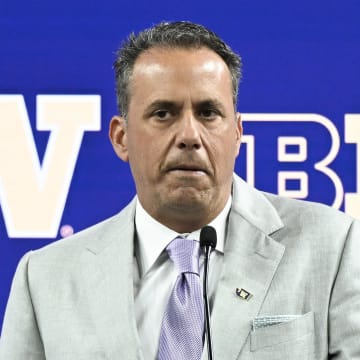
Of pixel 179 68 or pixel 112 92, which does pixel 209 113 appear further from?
pixel 112 92

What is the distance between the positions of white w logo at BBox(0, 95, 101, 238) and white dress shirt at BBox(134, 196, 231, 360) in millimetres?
570

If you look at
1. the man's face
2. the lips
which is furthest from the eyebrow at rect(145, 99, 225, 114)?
the lips

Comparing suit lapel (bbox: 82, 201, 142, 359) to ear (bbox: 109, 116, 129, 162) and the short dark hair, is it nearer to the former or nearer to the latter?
ear (bbox: 109, 116, 129, 162)

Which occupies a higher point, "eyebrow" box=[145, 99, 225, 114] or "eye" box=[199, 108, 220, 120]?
"eyebrow" box=[145, 99, 225, 114]

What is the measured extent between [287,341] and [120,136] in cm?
58

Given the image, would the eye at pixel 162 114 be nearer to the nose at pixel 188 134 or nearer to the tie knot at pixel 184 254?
the nose at pixel 188 134

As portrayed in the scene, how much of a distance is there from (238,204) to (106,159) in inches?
25.8

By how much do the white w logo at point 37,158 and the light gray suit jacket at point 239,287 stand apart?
20.2 inches

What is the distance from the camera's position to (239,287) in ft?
5.47

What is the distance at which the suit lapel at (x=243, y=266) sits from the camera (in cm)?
162

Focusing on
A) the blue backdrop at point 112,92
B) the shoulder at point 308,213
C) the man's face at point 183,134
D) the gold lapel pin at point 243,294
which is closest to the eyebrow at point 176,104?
the man's face at point 183,134

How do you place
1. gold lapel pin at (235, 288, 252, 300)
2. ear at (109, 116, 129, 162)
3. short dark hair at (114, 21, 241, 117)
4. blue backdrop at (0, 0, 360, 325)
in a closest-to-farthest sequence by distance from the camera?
gold lapel pin at (235, 288, 252, 300) → short dark hair at (114, 21, 241, 117) → ear at (109, 116, 129, 162) → blue backdrop at (0, 0, 360, 325)

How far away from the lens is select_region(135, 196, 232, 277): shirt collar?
178 centimetres

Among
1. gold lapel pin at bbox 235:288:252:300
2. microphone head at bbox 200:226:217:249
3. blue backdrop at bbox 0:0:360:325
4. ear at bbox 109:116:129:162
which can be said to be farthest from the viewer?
blue backdrop at bbox 0:0:360:325
